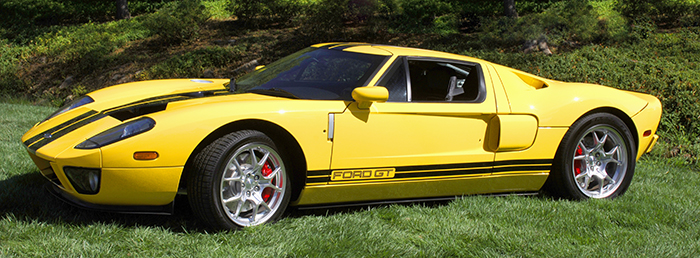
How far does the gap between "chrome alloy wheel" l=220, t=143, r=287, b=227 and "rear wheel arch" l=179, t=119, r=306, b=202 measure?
0.32ft

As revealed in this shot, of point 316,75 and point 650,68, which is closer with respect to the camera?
point 316,75

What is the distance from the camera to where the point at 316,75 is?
13.3 ft

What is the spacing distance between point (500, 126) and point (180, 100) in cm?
229

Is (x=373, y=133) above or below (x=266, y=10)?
above

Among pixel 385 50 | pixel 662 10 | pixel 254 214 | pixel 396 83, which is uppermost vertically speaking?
pixel 385 50

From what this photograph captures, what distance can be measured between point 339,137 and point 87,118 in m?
1.63

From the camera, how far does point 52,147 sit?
3.13 m

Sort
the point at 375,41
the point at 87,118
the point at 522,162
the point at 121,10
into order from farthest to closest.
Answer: the point at 121,10 < the point at 375,41 < the point at 522,162 < the point at 87,118

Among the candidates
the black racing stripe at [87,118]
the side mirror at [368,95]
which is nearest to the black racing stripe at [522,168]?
the side mirror at [368,95]

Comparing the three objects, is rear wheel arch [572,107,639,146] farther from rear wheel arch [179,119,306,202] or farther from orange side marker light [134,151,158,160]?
orange side marker light [134,151,158,160]

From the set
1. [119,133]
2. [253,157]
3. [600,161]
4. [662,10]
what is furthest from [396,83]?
[662,10]

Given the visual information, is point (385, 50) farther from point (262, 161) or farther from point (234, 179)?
point (234, 179)

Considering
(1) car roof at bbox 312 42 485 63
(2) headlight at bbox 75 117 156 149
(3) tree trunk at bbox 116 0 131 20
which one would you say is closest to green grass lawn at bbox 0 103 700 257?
(2) headlight at bbox 75 117 156 149

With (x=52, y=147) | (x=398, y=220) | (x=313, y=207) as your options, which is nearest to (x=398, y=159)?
(x=398, y=220)
